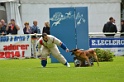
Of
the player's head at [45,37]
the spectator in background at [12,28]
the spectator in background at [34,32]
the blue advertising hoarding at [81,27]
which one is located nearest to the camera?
the player's head at [45,37]

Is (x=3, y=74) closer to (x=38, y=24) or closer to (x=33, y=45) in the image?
(x=33, y=45)

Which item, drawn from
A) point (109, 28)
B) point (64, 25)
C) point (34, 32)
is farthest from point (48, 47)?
point (109, 28)

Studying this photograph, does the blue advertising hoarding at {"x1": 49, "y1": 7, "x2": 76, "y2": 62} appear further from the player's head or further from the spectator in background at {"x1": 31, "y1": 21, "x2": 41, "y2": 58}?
the player's head

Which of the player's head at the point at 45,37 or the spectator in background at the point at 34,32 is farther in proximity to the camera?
the spectator in background at the point at 34,32

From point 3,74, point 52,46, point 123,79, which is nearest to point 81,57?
point 52,46

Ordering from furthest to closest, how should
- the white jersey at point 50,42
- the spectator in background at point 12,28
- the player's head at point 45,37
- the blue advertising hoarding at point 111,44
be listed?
the blue advertising hoarding at point 111,44 < the spectator in background at point 12,28 < the white jersey at point 50,42 < the player's head at point 45,37

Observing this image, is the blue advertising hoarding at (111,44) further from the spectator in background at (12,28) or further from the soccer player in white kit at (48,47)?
the soccer player in white kit at (48,47)

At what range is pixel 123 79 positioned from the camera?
17.7m

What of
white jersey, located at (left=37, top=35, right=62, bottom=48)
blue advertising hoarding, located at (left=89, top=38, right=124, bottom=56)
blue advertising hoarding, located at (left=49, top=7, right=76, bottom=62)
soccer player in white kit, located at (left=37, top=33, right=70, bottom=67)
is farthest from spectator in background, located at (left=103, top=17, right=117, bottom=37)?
A: white jersey, located at (left=37, top=35, right=62, bottom=48)

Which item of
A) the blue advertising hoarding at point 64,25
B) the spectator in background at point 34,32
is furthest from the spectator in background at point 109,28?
the blue advertising hoarding at point 64,25

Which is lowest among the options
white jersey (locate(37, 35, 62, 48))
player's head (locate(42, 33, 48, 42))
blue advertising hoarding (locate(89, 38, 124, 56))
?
blue advertising hoarding (locate(89, 38, 124, 56))

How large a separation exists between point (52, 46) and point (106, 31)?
1047 centimetres

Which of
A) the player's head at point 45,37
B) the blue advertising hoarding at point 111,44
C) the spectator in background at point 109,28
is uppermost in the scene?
the spectator in background at point 109,28

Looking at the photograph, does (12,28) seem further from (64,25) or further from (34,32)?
(64,25)
